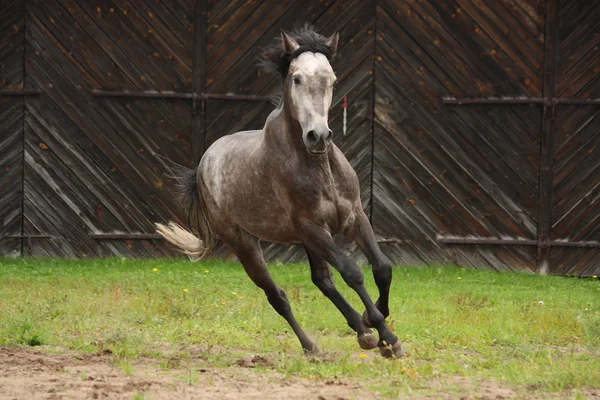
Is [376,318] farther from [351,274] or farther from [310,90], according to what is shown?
[310,90]

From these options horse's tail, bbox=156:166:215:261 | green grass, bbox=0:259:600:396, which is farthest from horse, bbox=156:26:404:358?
horse's tail, bbox=156:166:215:261

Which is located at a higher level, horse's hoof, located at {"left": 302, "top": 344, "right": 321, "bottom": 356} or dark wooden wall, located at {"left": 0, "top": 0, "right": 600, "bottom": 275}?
dark wooden wall, located at {"left": 0, "top": 0, "right": 600, "bottom": 275}

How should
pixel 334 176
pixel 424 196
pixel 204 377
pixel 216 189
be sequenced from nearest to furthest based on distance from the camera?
1. pixel 204 377
2. pixel 334 176
3. pixel 216 189
4. pixel 424 196

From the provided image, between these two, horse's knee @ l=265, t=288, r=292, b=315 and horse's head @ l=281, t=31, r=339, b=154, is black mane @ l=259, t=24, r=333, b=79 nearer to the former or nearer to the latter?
horse's head @ l=281, t=31, r=339, b=154

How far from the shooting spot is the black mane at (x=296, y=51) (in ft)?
21.6

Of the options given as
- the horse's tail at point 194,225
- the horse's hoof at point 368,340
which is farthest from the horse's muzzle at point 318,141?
the horse's tail at point 194,225

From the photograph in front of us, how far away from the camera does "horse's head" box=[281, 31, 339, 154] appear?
6027 mm

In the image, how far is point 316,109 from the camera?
6.16 meters

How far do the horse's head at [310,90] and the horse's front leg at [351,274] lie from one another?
2.18ft

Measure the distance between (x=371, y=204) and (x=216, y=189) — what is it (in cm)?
523

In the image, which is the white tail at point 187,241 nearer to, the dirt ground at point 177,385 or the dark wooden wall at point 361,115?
the dirt ground at point 177,385

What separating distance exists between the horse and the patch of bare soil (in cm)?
75

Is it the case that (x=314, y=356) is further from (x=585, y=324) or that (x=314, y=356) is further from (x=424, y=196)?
(x=424, y=196)

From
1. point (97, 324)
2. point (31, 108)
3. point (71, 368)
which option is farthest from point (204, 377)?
point (31, 108)
